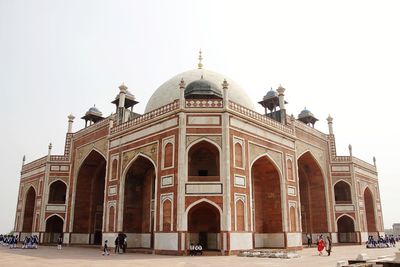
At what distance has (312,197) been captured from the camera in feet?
91.8

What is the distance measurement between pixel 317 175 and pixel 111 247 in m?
16.9

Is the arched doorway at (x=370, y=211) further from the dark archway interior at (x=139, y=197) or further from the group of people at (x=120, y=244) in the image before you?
the group of people at (x=120, y=244)

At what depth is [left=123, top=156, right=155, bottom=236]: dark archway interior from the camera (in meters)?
20.3

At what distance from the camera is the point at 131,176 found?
2106 centimetres

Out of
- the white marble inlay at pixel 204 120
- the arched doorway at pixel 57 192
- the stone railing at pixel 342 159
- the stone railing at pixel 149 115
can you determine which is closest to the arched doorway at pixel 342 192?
the stone railing at pixel 342 159

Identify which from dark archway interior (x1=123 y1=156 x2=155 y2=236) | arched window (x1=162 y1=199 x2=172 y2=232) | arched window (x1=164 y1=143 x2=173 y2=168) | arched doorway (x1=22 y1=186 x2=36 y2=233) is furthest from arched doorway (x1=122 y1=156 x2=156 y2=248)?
arched doorway (x1=22 y1=186 x2=36 y2=233)

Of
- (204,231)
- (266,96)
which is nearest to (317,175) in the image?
(266,96)

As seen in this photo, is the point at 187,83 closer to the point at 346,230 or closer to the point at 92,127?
the point at 92,127

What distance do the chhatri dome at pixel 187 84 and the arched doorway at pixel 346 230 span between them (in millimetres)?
12665

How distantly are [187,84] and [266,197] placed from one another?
30.0 ft

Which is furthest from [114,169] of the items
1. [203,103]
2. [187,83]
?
[187,83]

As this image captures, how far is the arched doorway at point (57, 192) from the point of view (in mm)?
28064

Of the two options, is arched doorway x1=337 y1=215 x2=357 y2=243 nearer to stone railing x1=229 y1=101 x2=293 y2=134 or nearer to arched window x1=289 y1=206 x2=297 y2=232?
arched window x1=289 y1=206 x2=297 y2=232

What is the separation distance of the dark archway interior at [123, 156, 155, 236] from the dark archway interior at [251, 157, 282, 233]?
6.13 meters
